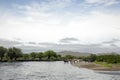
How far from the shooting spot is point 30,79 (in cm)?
7100

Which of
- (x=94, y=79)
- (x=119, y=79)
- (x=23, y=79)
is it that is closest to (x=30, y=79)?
(x=23, y=79)

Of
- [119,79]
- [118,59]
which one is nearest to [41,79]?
[119,79]

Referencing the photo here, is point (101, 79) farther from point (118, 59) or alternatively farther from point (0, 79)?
point (118, 59)

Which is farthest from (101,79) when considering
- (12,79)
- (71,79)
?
(12,79)

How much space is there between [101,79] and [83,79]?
16.9 ft

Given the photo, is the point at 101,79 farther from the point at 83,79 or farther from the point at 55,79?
the point at 55,79

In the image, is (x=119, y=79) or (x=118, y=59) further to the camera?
(x=118, y=59)

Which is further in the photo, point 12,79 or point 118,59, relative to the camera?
point 118,59

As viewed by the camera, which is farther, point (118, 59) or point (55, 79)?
point (118, 59)

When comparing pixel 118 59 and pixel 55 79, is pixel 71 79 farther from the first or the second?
pixel 118 59

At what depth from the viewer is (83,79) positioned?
7094 cm

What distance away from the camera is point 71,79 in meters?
71.1

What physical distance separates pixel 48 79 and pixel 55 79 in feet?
6.58

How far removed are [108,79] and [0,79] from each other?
3084cm
